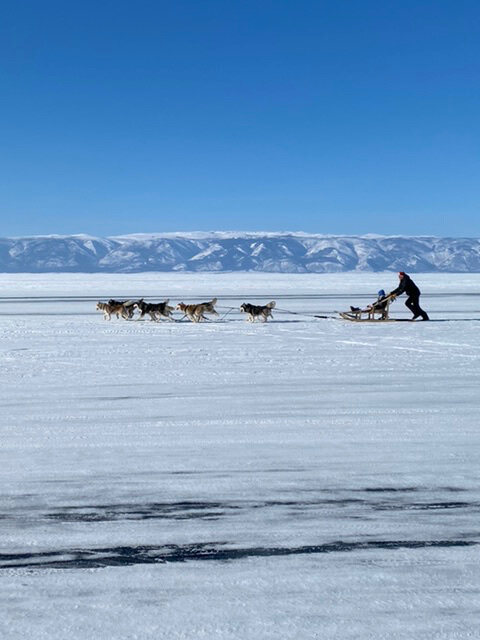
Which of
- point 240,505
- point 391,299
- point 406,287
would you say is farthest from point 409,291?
point 240,505

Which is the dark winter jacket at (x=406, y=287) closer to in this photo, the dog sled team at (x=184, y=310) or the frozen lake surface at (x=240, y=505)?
the dog sled team at (x=184, y=310)

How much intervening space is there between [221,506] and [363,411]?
314cm

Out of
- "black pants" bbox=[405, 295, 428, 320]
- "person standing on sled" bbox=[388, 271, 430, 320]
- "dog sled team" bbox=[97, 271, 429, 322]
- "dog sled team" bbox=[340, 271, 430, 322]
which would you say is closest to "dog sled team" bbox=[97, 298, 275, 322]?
"dog sled team" bbox=[97, 271, 429, 322]

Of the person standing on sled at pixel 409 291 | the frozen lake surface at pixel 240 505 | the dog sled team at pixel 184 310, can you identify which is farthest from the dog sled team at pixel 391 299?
the frozen lake surface at pixel 240 505

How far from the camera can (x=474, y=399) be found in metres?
7.85

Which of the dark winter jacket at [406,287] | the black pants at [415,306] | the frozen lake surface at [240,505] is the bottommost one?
the frozen lake surface at [240,505]

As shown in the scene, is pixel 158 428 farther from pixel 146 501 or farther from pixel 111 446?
pixel 146 501

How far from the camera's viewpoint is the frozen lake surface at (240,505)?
3080mm

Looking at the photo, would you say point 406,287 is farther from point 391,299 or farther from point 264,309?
point 264,309

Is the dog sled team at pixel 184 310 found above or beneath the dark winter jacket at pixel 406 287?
beneath

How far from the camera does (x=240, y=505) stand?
4.40 m

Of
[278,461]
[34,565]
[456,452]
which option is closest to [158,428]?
[278,461]

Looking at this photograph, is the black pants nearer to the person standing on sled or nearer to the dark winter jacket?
the person standing on sled

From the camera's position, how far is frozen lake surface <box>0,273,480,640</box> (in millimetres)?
3080
